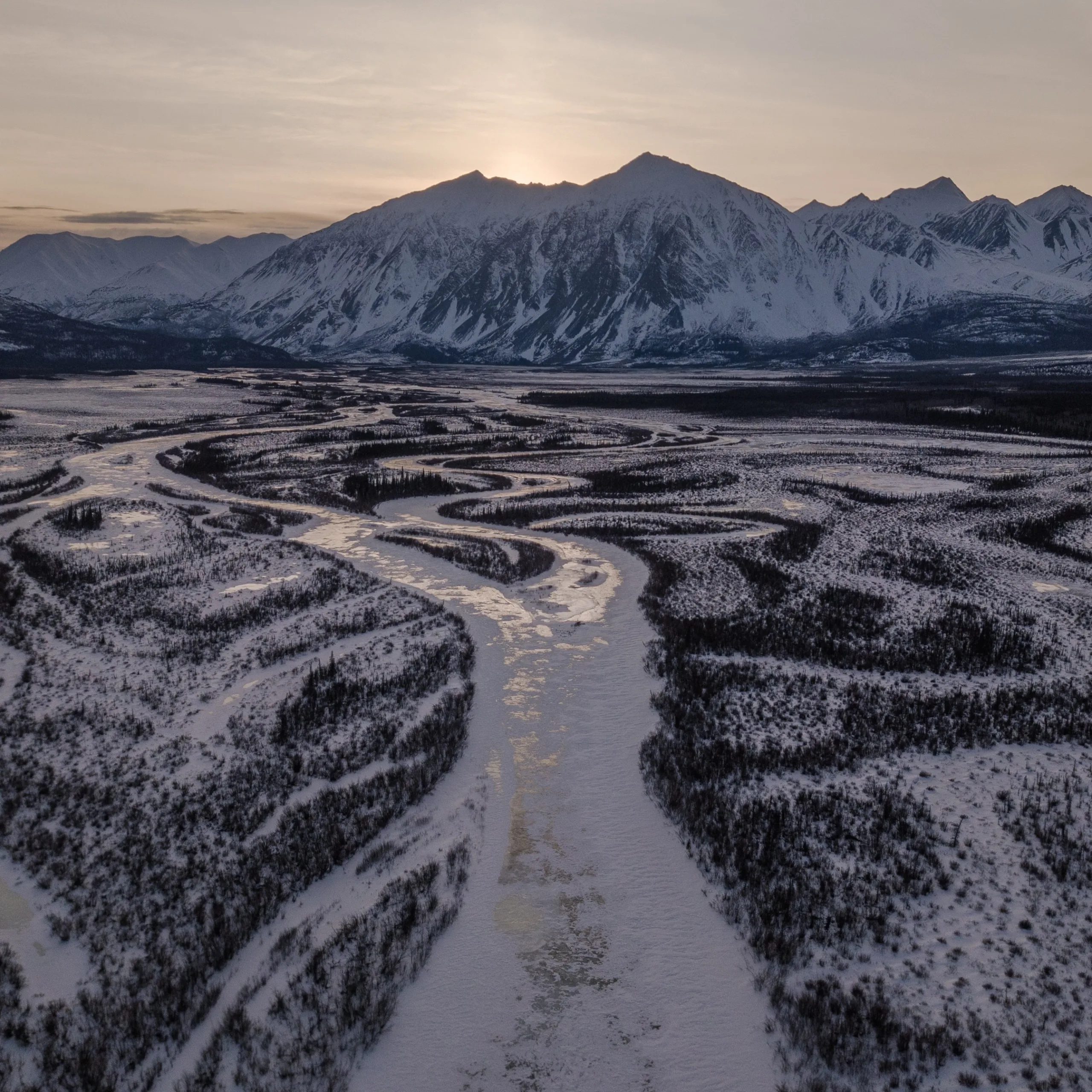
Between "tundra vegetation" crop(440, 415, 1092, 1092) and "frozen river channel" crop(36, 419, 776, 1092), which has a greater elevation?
"tundra vegetation" crop(440, 415, 1092, 1092)

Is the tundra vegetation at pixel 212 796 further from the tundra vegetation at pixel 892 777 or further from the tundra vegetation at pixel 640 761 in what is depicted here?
the tundra vegetation at pixel 892 777

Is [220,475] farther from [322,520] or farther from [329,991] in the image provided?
[329,991]

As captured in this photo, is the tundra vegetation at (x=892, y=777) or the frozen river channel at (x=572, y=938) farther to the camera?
the tundra vegetation at (x=892, y=777)

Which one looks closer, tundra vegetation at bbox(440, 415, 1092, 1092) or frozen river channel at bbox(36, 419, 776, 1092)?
frozen river channel at bbox(36, 419, 776, 1092)

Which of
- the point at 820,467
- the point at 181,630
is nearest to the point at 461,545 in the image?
the point at 181,630

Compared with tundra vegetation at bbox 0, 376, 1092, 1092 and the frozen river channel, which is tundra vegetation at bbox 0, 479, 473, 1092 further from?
the frozen river channel

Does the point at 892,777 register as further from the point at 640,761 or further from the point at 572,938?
the point at 572,938

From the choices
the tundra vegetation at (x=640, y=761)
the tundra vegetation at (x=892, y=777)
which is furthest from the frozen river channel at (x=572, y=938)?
the tundra vegetation at (x=892, y=777)

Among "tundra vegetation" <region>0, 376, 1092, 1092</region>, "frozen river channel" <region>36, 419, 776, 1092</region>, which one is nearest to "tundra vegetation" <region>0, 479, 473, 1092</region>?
"tundra vegetation" <region>0, 376, 1092, 1092</region>

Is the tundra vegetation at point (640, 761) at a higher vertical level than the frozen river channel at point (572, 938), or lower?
higher
